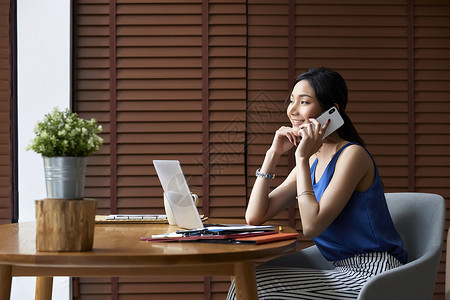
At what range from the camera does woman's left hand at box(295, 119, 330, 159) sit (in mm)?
2244

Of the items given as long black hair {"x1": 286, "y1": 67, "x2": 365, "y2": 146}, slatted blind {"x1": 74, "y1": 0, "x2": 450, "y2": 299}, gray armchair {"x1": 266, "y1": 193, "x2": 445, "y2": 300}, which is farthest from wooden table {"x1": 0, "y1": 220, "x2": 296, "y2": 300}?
slatted blind {"x1": 74, "y1": 0, "x2": 450, "y2": 299}

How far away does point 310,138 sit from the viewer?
89.3 inches

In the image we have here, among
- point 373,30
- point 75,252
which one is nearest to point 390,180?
point 373,30

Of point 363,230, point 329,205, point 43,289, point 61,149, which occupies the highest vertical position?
point 61,149

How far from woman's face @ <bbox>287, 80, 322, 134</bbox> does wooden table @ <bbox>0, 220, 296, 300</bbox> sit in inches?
20.6

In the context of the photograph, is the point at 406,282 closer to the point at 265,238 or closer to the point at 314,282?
the point at 314,282

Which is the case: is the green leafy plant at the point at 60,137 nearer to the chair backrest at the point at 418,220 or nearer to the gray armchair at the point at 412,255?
the gray armchair at the point at 412,255

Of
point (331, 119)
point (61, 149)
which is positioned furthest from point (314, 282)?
point (61, 149)

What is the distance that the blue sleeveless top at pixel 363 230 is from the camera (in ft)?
7.10

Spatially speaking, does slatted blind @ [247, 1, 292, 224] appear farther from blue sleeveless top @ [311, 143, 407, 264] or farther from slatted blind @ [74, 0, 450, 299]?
blue sleeveless top @ [311, 143, 407, 264]

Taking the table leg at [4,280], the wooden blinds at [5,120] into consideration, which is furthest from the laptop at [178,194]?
A: the wooden blinds at [5,120]

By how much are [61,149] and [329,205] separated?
1.04 metres

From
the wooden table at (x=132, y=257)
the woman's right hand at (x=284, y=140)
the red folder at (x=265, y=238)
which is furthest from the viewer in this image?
the woman's right hand at (x=284, y=140)

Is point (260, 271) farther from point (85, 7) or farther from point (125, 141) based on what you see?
point (85, 7)
